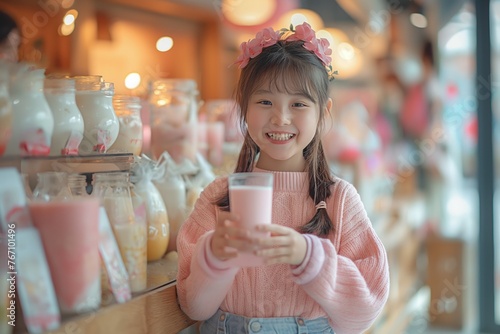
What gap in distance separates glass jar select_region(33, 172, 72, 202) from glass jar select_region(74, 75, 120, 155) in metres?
0.23

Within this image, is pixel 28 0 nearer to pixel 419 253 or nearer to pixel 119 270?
pixel 119 270

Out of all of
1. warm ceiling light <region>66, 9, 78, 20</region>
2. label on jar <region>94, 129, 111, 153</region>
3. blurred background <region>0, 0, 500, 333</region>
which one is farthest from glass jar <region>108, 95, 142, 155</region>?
warm ceiling light <region>66, 9, 78, 20</region>

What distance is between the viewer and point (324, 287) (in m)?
1.57

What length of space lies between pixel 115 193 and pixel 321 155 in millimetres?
630

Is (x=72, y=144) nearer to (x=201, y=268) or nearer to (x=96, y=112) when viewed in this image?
(x=96, y=112)

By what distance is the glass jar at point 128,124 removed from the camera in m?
1.95

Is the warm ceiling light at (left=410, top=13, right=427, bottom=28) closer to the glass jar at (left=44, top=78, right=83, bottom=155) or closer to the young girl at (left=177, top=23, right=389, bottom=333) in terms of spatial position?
the young girl at (left=177, top=23, right=389, bottom=333)

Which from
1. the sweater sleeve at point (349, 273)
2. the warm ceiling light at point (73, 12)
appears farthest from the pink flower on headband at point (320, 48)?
the warm ceiling light at point (73, 12)

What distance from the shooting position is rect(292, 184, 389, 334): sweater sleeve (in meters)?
1.56

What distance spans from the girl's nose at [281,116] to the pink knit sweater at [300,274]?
0.17 metres

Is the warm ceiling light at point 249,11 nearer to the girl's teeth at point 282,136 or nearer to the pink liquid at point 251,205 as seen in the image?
the girl's teeth at point 282,136

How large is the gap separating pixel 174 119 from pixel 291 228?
1.01m

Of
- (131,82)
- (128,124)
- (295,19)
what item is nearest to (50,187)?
(128,124)

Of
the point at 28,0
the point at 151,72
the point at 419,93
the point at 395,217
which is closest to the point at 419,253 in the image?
the point at 395,217
